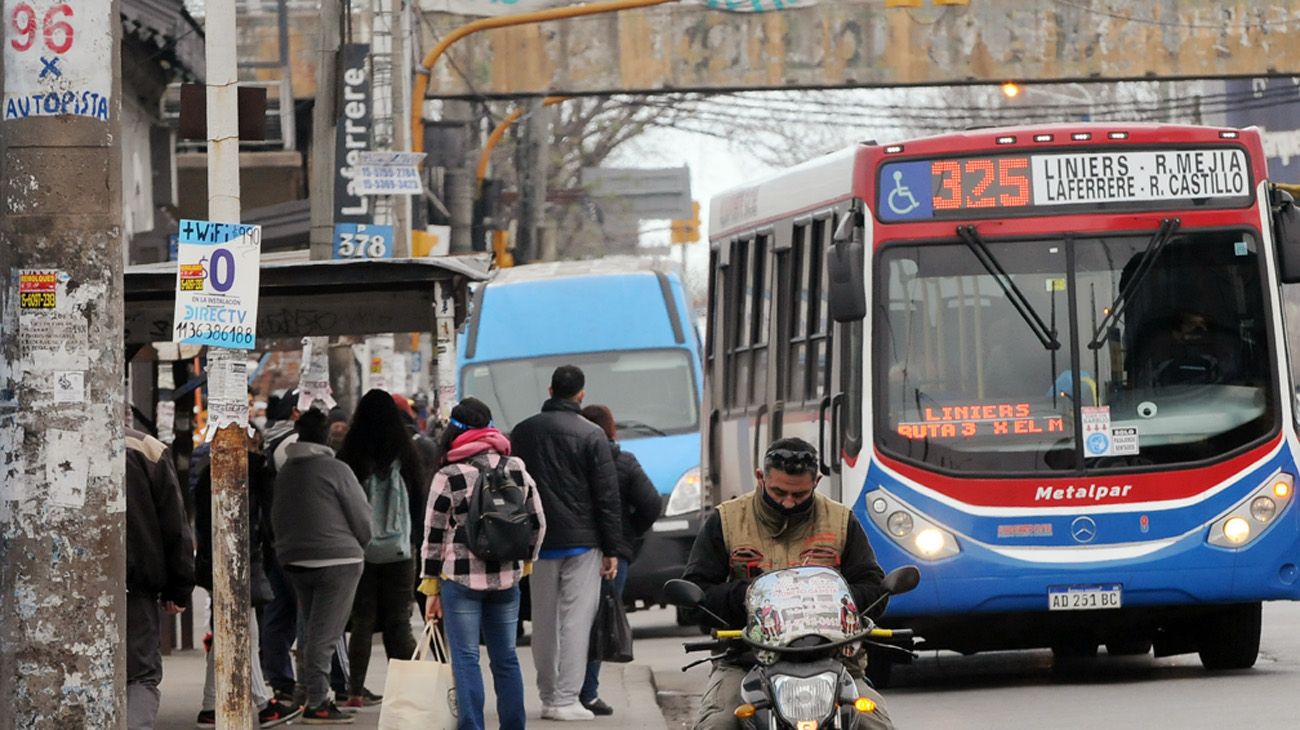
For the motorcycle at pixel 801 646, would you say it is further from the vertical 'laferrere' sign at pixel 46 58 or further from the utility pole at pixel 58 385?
the vertical 'laferrere' sign at pixel 46 58

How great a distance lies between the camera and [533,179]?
4275 cm

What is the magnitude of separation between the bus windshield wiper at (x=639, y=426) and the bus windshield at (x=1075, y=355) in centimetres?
631

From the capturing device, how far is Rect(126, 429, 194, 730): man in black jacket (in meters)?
10.1

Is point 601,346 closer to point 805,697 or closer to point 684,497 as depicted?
point 684,497

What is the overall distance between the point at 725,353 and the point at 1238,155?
4.61 m

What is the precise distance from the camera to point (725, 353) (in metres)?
16.7

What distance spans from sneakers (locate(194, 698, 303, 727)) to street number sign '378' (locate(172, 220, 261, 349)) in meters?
3.41

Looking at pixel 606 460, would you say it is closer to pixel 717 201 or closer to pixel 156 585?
pixel 156 585

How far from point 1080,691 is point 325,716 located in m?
3.96

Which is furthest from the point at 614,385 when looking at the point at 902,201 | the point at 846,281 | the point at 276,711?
the point at 846,281

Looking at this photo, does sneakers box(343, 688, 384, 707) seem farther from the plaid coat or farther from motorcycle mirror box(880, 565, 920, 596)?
motorcycle mirror box(880, 565, 920, 596)

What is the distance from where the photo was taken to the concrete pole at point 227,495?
33.4ft

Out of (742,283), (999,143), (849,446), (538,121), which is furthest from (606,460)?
(538,121)

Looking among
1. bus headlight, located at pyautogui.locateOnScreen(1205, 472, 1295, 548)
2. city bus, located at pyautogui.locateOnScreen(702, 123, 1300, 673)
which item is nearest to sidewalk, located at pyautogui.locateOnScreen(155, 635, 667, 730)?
city bus, located at pyautogui.locateOnScreen(702, 123, 1300, 673)
